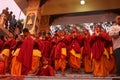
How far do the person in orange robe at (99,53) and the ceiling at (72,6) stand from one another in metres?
5.59

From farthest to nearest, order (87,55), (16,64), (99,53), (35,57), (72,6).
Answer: (72,6) < (87,55) < (35,57) < (16,64) < (99,53)

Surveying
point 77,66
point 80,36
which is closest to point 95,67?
point 77,66

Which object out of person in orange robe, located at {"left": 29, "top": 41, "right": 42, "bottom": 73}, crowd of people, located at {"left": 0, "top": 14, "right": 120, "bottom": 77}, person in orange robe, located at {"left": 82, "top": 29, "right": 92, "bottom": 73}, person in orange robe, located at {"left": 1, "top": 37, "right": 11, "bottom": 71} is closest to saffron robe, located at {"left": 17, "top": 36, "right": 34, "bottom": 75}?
crowd of people, located at {"left": 0, "top": 14, "right": 120, "bottom": 77}

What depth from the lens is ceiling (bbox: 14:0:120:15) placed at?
12.8 m

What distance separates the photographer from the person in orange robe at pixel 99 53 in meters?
7.21

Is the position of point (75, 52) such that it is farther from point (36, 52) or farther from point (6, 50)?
point (6, 50)

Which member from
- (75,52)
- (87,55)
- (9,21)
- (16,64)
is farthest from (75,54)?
(9,21)

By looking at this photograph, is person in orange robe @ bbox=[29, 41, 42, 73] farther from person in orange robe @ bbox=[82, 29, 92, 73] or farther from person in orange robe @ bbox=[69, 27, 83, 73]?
person in orange robe @ bbox=[82, 29, 92, 73]

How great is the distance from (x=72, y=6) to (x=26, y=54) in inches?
258

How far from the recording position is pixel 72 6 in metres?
13.4

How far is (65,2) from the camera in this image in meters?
Answer: 13.3

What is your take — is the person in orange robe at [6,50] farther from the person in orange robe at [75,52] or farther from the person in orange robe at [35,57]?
the person in orange robe at [75,52]

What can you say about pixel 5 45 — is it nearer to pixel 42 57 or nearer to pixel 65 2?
pixel 42 57

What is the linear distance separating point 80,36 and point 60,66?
1070 mm
